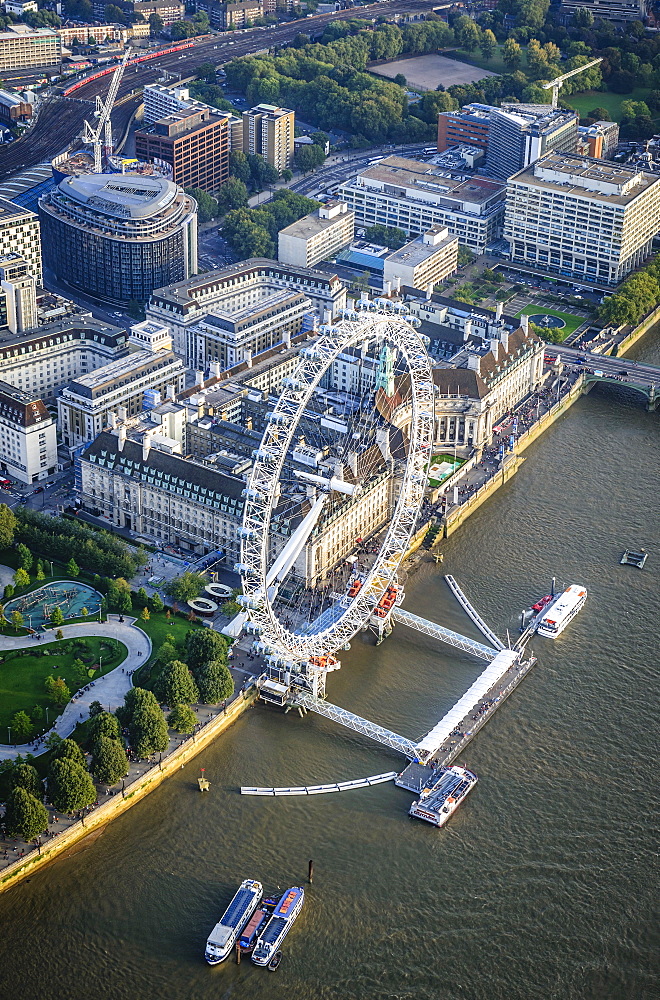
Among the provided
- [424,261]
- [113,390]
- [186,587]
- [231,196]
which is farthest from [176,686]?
[231,196]

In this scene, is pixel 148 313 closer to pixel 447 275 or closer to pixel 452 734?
pixel 447 275

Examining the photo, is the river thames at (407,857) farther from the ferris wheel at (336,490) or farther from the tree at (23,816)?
the ferris wheel at (336,490)

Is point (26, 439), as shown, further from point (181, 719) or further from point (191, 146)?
point (191, 146)

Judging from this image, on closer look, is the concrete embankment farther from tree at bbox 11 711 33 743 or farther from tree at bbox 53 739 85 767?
tree at bbox 11 711 33 743

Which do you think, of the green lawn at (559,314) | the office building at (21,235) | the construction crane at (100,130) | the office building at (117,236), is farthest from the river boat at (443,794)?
the construction crane at (100,130)

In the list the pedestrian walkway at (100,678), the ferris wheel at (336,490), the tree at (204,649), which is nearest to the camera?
the pedestrian walkway at (100,678)
